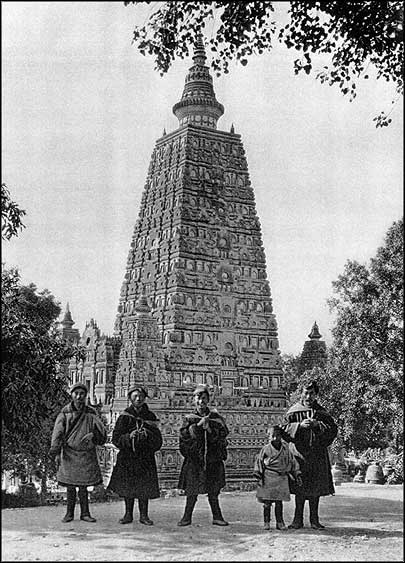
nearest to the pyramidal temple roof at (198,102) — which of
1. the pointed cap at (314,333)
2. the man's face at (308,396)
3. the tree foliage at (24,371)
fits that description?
the pointed cap at (314,333)

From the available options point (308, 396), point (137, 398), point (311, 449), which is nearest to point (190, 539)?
point (137, 398)

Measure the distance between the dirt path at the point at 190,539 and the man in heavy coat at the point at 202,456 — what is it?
328mm

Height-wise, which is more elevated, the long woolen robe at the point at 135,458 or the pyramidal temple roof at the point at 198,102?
the pyramidal temple roof at the point at 198,102

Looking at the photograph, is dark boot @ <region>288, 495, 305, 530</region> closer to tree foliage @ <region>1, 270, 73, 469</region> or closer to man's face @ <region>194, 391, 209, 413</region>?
man's face @ <region>194, 391, 209, 413</region>

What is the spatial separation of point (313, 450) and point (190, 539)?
74.4 inches

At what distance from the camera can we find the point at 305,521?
9.22m

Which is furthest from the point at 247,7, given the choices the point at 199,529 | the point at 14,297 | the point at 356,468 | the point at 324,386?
the point at 356,468

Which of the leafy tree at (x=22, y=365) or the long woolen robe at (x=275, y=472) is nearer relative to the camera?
the long woolen robe at (x=275, y=472)

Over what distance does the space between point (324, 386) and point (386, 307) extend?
18.7 feet

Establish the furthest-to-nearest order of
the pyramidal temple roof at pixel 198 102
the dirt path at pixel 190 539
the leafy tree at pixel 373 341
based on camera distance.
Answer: the pyramidal temple roof at pixel 198 102 < the leafy tree at pixel 373 341 < the dirt path at pixel 190 539

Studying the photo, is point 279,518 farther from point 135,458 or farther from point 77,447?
point 77,447

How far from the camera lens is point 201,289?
2873 cm

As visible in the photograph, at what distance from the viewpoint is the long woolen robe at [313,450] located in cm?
840

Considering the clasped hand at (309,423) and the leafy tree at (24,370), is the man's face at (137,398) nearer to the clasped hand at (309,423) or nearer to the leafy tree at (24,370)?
the leafy tree at (24,370)
